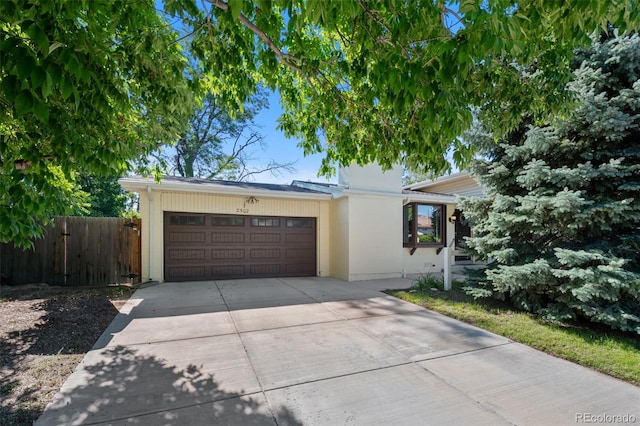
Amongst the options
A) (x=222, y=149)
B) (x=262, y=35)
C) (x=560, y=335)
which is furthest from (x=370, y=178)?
(x=222, y=149)

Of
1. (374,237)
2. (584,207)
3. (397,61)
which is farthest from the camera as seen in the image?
(374,237)

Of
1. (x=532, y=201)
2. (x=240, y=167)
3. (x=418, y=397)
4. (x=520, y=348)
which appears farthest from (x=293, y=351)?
(x=240, y=167)

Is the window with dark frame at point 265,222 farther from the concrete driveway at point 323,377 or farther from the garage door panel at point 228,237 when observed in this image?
the concrete driveway at point 323,377

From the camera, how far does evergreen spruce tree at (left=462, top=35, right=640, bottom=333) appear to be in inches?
164

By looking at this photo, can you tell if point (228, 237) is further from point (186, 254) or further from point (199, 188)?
point (199, 188)

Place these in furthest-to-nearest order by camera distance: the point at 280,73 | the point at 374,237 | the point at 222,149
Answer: the point at 222,149 < the point at 374,237 < the point at 280,73

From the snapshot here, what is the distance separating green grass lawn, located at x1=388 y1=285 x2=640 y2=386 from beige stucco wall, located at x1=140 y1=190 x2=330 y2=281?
4.78 m

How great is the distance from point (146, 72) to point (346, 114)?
270cm

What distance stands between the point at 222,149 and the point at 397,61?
19.6 metres

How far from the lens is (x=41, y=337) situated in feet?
13.1

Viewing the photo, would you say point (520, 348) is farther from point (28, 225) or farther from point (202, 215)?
point (202, 215)

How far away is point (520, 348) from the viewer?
12.6 feet

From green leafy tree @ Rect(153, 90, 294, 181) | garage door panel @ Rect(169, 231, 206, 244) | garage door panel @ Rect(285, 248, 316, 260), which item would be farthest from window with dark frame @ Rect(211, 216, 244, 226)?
green leafy tree @ Rect(153, 90, 294, 181)

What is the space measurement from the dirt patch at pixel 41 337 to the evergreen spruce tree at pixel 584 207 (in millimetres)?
5915
